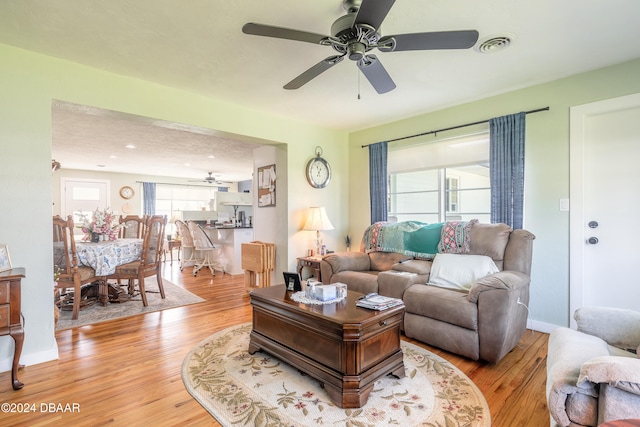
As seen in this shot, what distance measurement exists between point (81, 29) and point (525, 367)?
157 inches

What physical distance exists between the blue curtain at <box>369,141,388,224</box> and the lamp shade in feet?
2.51

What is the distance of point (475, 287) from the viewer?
2389 mm

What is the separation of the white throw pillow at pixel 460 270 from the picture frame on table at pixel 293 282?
129cm

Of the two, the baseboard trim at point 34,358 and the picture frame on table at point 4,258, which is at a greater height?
the picture frame on table at point 4,258

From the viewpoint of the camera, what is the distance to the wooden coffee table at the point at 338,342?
1.81 m

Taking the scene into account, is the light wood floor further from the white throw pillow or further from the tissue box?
the tissue box

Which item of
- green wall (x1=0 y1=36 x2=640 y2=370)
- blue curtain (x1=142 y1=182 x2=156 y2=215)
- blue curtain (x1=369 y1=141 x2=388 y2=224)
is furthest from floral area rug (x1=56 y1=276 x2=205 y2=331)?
blue curtain (x1=142 y1=182 x2=156 y2=215)

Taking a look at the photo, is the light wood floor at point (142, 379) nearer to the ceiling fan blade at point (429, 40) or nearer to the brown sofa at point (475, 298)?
the brown sofa at point (475, 298)

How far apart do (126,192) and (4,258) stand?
7665mm

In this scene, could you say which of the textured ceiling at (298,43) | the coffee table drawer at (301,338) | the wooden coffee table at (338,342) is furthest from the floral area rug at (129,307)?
the textured ceiling at (298,43)

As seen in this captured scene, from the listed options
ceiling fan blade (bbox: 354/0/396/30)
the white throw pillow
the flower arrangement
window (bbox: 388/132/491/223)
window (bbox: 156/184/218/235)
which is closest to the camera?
ceiling fan blade (bbox: 354/0/396/30)

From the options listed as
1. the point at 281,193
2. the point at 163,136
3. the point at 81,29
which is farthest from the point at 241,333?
the point at 163,136

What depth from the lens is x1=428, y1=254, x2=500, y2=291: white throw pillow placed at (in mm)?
2754

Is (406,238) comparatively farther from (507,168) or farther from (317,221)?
(507,168)
